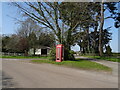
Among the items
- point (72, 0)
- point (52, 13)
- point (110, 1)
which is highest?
point (110, 1)

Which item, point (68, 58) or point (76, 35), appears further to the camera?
point (76, 35)

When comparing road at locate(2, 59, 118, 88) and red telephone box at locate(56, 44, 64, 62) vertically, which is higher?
red telephone box at locate(56, 44, 64, 62)

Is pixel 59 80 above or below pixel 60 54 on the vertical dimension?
below

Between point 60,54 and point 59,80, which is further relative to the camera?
point 60,54

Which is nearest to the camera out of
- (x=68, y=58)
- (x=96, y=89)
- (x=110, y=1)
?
(x=96, y=89)

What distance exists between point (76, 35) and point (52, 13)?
5089 mm

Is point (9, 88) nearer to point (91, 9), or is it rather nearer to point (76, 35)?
point (76, 35)

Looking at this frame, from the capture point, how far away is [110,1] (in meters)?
30.3

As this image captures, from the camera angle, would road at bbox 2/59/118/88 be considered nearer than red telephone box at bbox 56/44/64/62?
Yes

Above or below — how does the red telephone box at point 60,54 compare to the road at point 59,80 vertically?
above

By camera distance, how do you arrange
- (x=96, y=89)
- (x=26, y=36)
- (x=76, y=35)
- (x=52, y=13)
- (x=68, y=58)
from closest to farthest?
(x=96, y=89) → (x=68, y=58) → (x=52, y=13) → (x=76, y=35) → (x=26, y=36)

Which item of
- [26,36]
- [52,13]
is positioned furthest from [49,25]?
[26,36]

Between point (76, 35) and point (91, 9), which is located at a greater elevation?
point (91, 9)

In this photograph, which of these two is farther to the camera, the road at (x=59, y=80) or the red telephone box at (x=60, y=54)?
the red telephone box at (x=60, y=54)
